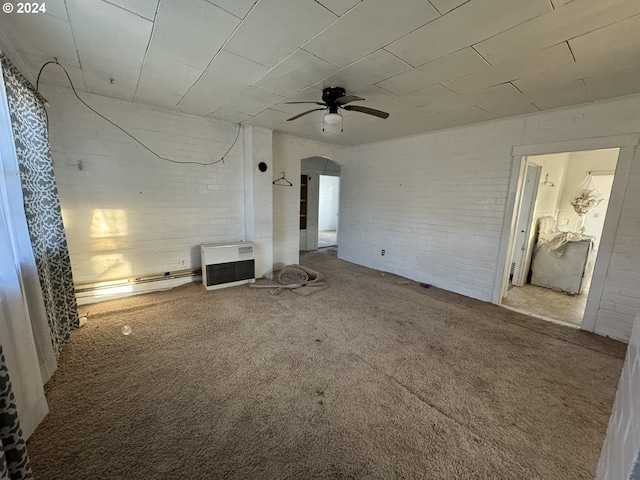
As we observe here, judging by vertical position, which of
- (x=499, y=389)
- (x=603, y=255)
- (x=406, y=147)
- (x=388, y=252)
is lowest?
(x=499, y=389)

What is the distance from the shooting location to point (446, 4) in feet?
4.68

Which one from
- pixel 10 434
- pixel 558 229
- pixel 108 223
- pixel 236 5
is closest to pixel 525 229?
pixel 558 229

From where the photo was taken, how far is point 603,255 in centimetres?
274

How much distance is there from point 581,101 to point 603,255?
1.70 m

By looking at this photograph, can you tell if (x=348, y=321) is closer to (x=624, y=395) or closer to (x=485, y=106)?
(x=624, y=395)

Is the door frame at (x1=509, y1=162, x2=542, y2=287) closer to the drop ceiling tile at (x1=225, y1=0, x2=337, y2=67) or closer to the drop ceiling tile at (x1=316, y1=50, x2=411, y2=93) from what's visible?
the drop ceiling tile at (x1=316, y1=50, x2=411, y2=93)

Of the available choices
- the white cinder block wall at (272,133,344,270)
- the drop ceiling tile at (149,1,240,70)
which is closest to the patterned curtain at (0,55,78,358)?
the drop ceiling tile at (149,1,240,70)

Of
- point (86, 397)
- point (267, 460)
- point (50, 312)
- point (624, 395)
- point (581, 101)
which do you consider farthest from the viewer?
point (581, 101)

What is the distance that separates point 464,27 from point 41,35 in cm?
302

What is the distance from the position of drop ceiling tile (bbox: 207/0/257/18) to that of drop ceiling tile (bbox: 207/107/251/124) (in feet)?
6.15

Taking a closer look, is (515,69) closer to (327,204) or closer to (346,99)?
(346,99)

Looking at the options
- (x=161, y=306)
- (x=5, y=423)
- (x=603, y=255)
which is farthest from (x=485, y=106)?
(x=161, y=306)

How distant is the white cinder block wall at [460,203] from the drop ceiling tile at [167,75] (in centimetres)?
344

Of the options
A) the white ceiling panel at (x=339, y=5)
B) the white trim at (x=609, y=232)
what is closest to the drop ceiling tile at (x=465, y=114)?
the white trim at (x=609, y=232)
